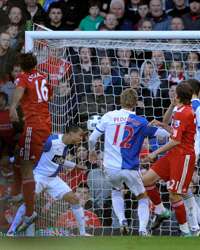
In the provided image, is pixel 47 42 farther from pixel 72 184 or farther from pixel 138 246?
pixel 138 246

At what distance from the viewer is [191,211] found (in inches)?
474

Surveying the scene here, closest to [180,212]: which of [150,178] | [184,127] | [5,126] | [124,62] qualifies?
[150,178]

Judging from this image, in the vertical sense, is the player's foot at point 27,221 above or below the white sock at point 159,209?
below

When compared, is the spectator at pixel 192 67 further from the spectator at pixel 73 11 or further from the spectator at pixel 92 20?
the spectator at pixel 73 11

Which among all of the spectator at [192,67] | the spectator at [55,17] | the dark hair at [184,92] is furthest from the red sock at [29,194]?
the spectator at [55,17]

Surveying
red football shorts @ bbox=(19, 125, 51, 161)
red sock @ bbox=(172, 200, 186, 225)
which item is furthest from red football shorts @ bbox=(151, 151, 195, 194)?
red football shorts @ bbox=(19, 125, 51, 161)

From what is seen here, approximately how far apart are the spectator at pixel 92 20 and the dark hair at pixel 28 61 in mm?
4018

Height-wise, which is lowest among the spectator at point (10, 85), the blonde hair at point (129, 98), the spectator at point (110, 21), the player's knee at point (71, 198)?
the player's knee at point (71, 198)

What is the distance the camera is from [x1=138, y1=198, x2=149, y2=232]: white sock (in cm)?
1207

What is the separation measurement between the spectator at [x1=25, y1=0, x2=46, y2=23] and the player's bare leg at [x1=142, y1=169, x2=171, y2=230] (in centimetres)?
474

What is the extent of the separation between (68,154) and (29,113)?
146cm

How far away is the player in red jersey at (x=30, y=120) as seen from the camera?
12109mm

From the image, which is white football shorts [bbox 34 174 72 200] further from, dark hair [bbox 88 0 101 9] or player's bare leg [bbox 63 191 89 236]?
dark hair [bbox 88 0 101 9]

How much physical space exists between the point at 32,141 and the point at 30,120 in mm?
250
